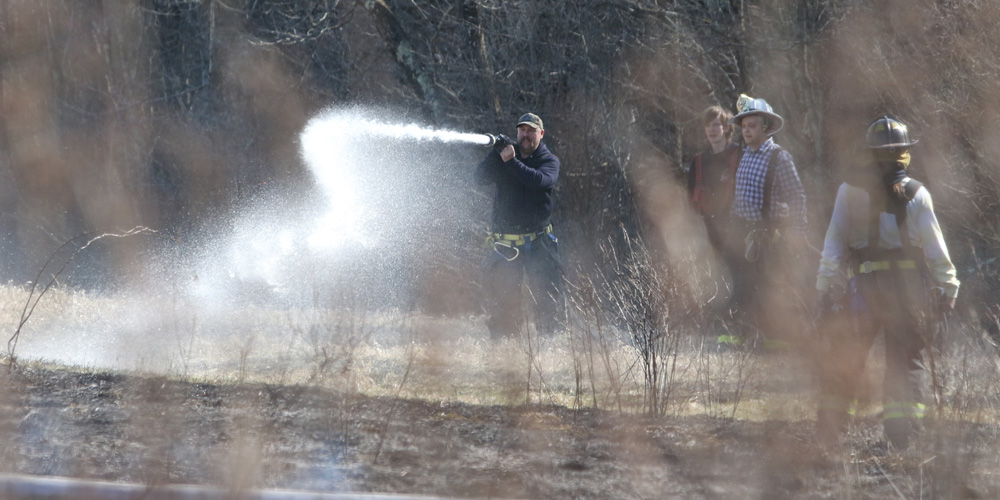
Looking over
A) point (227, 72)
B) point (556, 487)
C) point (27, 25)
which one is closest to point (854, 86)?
point (556, 487)

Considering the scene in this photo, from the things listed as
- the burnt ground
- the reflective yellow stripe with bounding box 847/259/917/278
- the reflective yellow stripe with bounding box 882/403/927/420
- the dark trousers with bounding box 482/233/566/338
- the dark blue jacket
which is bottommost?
the burnt ground

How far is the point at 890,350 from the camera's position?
5555mm

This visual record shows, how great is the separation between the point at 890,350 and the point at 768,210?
5.80 feet

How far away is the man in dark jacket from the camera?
8.44 metres

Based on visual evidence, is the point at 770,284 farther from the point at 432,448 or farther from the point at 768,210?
the point at 432,448

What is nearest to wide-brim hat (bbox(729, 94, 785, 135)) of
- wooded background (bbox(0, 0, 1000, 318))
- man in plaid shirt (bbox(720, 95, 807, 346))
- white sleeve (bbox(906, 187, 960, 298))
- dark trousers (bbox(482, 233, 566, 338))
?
man in plaid shirt (bbox(720, 95, 807, 346))

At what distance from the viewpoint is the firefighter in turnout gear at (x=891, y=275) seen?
5.38 metres

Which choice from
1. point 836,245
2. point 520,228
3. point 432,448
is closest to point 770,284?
point 836,245

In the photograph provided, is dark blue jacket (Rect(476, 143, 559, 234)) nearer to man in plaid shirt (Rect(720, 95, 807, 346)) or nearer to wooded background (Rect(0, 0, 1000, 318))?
man in plaid shirt (Rect(720, 95, 807, 346))

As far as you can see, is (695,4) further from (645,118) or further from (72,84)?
(72,84)

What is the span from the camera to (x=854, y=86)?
10.0m

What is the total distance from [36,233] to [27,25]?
4.18 meters

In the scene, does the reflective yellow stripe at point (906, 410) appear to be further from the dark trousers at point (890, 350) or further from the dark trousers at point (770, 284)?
the dark trousers at point (770, 284)

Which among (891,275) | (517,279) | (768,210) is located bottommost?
(891,275)
